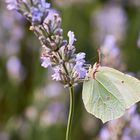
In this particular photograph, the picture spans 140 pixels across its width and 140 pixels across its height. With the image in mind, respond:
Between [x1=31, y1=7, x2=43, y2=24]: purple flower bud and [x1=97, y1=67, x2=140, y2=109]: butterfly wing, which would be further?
[x1=97, y1=67, x2=140, y2=109]: butterfly wing

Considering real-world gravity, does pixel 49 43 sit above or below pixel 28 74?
above

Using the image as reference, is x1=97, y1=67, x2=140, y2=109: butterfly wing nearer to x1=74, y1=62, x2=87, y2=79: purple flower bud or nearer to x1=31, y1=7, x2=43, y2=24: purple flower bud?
x1=74, y1=62, x2=87, y2=79: purple flower bud

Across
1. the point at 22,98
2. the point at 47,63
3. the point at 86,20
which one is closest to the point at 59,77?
the point at 47,63

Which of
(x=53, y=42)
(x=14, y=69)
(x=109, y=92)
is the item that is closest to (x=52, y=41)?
(x=53, y=42)

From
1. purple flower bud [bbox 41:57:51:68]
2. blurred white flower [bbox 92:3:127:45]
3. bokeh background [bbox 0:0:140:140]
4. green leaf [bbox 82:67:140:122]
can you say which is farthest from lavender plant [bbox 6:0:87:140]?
blurred white flower [bbox 92:3:127:45]

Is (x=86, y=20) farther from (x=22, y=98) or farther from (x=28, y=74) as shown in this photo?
(x=22, y=98)

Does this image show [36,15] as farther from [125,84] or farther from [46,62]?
[125,84]

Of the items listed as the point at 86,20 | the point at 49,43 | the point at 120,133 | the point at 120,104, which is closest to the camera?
the point at 49,43
